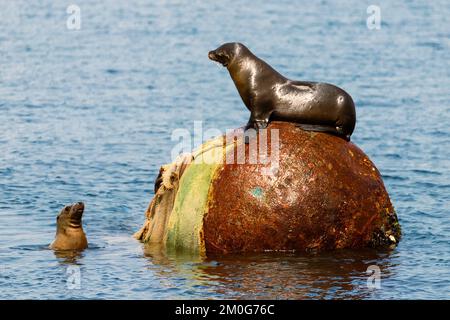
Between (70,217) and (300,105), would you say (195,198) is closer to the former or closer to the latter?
(300,105)

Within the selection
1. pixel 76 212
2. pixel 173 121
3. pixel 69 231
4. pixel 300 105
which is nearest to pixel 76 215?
pixel 76 212

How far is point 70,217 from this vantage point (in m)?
16.0

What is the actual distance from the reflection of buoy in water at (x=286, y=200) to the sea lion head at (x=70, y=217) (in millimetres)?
1520

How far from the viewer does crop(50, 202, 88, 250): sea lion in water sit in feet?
52.6

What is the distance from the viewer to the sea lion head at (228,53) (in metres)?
15.6

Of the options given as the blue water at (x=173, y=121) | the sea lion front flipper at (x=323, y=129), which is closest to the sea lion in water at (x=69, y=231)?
the blue water at (x=173, y=121)

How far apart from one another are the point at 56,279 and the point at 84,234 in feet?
5.90

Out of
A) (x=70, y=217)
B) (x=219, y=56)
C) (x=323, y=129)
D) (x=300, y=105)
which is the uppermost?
(x=219, y=56)

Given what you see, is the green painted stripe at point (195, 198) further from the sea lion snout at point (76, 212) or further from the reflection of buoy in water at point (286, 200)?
the sea lion snout at point (76, 212)

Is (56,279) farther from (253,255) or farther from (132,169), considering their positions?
(132,169)

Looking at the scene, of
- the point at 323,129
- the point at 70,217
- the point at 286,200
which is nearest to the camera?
the point at 286,200

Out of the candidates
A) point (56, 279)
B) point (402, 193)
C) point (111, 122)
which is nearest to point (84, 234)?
point (56, 279)

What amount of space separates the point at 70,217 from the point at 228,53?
9.77ft

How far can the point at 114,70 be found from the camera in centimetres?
3262
